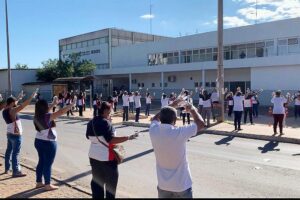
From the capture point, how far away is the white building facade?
35094 mm

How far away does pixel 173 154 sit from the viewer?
432 cm

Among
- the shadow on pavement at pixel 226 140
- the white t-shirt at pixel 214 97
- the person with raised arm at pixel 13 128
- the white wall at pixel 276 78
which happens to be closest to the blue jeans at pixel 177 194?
the person with raised arm at pixel 13 128

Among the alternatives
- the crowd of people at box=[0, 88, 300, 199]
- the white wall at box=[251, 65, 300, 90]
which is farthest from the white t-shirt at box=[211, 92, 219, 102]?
the white wall at box=[251, 65, 300, 90]

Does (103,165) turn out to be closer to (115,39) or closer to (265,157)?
(265,157)

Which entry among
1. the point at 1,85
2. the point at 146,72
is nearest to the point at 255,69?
the point at 146,72

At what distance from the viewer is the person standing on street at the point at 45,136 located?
680 cm

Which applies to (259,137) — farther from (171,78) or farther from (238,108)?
(171,78)

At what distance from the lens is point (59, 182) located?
8086mm

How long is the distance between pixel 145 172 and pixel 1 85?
57.4 m

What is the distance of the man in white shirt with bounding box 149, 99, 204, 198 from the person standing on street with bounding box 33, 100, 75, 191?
9.13 ft

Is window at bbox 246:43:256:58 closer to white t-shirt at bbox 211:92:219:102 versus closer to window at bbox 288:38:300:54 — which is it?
window at bbox 288:38:300:54

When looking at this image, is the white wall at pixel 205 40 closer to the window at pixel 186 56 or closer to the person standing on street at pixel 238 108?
the window at pixel 186 56

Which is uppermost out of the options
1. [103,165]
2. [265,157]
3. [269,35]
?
[269,35]

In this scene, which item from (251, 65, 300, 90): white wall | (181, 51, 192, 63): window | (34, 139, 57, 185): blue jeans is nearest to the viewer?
(34, 139, 57, 185): blue jeans
